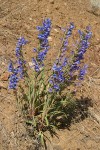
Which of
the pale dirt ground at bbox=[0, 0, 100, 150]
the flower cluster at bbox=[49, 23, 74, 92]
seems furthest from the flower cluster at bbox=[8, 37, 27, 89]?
the pale dirt ground at bbox=[0, 0, 100, 150]

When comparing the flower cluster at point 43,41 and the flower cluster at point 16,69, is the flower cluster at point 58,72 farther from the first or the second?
the flower cluster at point 16,69

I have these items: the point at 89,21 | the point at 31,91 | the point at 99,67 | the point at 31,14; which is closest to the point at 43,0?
the point at 31,14

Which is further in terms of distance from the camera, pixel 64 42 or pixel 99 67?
pixel 99 67

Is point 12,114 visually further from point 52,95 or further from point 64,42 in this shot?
point 64,42

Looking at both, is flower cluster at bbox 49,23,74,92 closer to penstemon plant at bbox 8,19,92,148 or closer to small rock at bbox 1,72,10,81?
penstemon plant at bbox 8,19,92,148

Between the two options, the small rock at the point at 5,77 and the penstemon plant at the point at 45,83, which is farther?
the small rock at the point at 5,77

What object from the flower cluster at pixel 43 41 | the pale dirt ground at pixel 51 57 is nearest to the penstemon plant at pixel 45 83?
the flower cluster at pixel 43 41
